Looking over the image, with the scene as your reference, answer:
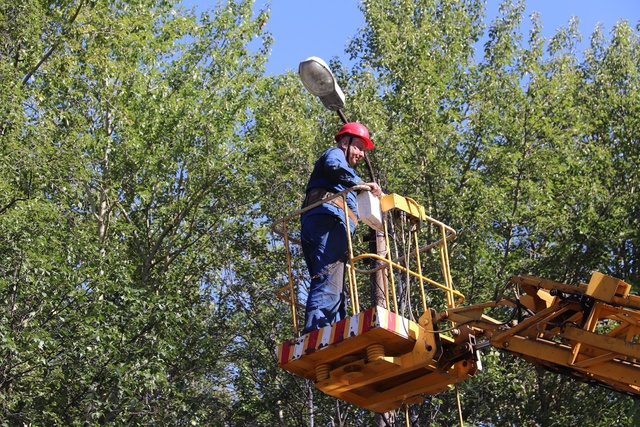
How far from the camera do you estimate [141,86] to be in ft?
74.3

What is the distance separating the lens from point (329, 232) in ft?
31.7

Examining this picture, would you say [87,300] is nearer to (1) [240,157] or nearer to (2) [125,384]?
(2) [125,384]

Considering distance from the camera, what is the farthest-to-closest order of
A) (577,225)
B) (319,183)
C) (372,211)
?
1. (577,225)
2. (319,183)
3. (372,211)

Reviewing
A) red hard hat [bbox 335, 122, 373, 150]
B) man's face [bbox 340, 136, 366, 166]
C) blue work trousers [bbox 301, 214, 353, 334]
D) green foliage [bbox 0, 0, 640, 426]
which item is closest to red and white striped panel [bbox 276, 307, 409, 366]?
blue work trousers [bbox 301, 214, 353, 334]

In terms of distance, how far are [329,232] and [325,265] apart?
34 cm

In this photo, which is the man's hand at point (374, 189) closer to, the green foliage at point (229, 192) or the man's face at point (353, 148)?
the man's face at point (353, 148)

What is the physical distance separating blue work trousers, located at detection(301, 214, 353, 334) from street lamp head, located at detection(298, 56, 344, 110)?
143cm

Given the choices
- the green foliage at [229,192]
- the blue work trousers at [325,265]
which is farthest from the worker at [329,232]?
the green foliage at [229,192]

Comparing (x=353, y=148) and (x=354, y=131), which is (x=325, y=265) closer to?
(x=353, y=148)

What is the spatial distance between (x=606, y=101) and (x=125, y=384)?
13.5m

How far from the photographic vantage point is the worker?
9.39 m

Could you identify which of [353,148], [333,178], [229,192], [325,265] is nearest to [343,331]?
[325,265]

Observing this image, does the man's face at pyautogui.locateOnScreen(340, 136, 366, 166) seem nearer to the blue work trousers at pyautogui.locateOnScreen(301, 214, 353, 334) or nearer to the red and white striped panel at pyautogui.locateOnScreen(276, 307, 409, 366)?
the blue work trousers at pyautogui.locateOnScreen(301, 214, 353, 334)

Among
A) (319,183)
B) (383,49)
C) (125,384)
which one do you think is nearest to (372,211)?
(319,183)
